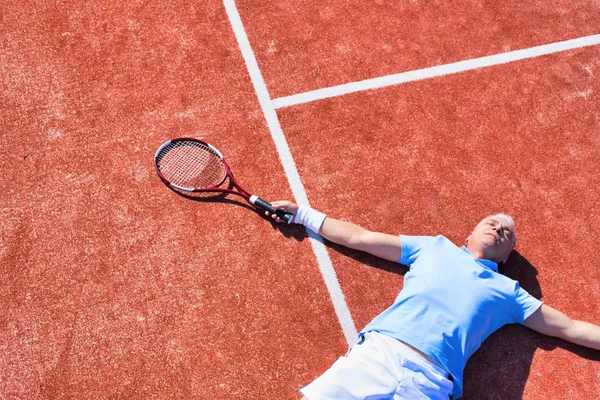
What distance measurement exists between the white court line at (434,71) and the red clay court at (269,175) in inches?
0.7

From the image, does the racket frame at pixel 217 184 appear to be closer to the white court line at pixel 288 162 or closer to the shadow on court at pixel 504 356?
the white court line at pixel 288 162

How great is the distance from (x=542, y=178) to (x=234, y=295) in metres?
3.16

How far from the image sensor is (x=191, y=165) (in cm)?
601

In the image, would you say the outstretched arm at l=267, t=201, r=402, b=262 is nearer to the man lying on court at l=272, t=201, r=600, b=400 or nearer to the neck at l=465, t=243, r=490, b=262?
the man lying on court at l=272, t=201, r=600, b=400

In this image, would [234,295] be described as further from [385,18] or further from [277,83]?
[385,18]

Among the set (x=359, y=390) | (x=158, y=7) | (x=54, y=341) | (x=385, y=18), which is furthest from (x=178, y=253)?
(x=385, y=18)

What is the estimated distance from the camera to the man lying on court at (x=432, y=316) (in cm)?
495

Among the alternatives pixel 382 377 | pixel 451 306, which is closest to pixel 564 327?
pixel 451 306

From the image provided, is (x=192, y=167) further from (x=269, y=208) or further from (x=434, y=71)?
(x=434, y=71)

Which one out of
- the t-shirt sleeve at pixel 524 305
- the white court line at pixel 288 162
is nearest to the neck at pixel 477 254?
the t-shirt sleeve at pixel 524 305

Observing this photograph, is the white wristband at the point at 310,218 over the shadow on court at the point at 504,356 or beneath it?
over

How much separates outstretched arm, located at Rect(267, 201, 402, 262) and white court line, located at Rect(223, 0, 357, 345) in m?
0.20

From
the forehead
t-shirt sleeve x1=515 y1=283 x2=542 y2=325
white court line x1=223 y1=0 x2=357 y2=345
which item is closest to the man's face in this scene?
the forehead

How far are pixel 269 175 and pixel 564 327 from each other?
2879 millimetres
